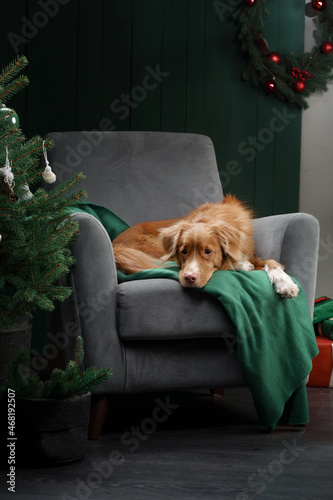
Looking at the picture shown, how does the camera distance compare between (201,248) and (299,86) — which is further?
(299,86)

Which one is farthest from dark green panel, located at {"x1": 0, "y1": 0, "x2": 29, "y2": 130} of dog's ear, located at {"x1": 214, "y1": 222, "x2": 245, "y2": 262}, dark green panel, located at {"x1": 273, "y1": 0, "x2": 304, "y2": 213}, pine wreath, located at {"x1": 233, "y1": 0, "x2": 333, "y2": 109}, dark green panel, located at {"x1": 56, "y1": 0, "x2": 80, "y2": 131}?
dog's ear, located at {"x1": 214, "y1": 222, "x2": 245, "y2": 262}

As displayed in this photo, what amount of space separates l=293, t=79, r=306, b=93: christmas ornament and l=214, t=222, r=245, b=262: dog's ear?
1792 millimetres

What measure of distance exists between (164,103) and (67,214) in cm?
220

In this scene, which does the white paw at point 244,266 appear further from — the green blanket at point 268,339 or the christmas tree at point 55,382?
the christmas tree at point 55,382

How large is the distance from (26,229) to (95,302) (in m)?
0.36

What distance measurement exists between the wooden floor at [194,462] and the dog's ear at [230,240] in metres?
0.68

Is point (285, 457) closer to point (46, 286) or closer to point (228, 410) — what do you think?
point (228, 410)

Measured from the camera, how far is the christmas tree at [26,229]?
202 cm

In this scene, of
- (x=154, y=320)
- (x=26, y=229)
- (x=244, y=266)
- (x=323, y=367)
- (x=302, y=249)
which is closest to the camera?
(x=26, y=229)

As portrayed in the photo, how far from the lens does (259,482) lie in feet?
5.85

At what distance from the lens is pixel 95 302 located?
87.9 inches

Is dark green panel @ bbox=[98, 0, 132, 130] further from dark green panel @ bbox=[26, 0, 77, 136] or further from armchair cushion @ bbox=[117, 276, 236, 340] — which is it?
armchair cushion @ bbox=[117, 276, 236, 340]
